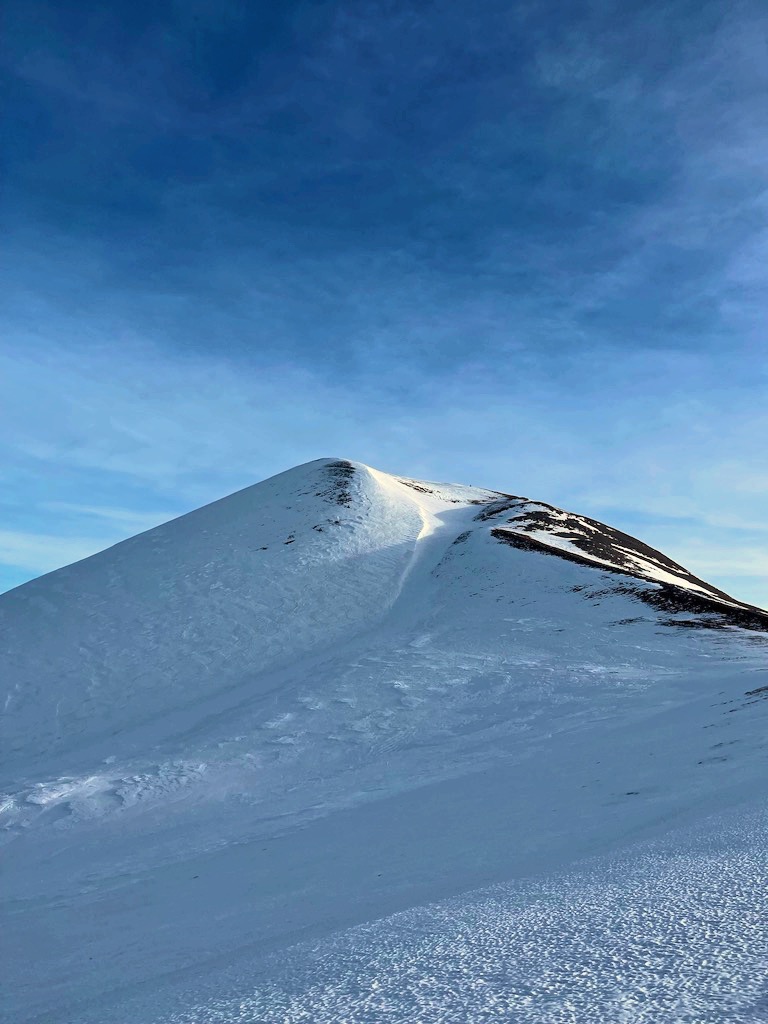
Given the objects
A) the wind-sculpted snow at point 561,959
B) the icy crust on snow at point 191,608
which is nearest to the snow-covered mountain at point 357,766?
the wind-sculpted snow at point 561,959

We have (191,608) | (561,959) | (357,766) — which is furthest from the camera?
(191,608)

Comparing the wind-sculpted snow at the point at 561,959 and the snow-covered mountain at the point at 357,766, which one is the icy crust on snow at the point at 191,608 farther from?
the wind-sculpted snow at the point at 561,959

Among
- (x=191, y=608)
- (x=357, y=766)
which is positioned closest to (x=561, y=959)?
(x=357, y=766)

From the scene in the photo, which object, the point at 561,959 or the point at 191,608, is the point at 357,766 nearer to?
the point at 561,959

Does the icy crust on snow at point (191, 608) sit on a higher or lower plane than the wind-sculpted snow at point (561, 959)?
higher

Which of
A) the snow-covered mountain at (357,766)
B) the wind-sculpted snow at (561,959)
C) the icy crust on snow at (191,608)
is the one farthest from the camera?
the icy crust on snow at (191,608)

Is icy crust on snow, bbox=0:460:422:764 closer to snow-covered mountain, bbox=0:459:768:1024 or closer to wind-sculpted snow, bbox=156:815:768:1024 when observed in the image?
snow-covered mountain, bbox=0:459:768:1024

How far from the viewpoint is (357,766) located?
57.6ft

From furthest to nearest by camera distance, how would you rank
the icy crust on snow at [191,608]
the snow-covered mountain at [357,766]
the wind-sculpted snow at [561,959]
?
the icy crust on snow at [191,608] < the snow-covered mountain at [357,766] < the wind-sculpted snow at [561,959]

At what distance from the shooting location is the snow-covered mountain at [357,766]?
5574 millimetres

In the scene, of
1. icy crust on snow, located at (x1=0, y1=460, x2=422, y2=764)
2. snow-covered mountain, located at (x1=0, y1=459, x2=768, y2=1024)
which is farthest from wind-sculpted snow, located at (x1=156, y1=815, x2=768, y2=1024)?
icy crust on snow, located at (x1=0, y1=460, x2=422, y2=764)

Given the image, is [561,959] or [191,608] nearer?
[561,959]

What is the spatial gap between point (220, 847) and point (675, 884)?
31.3ft

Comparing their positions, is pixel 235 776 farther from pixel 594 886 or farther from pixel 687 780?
pixel 594 886
